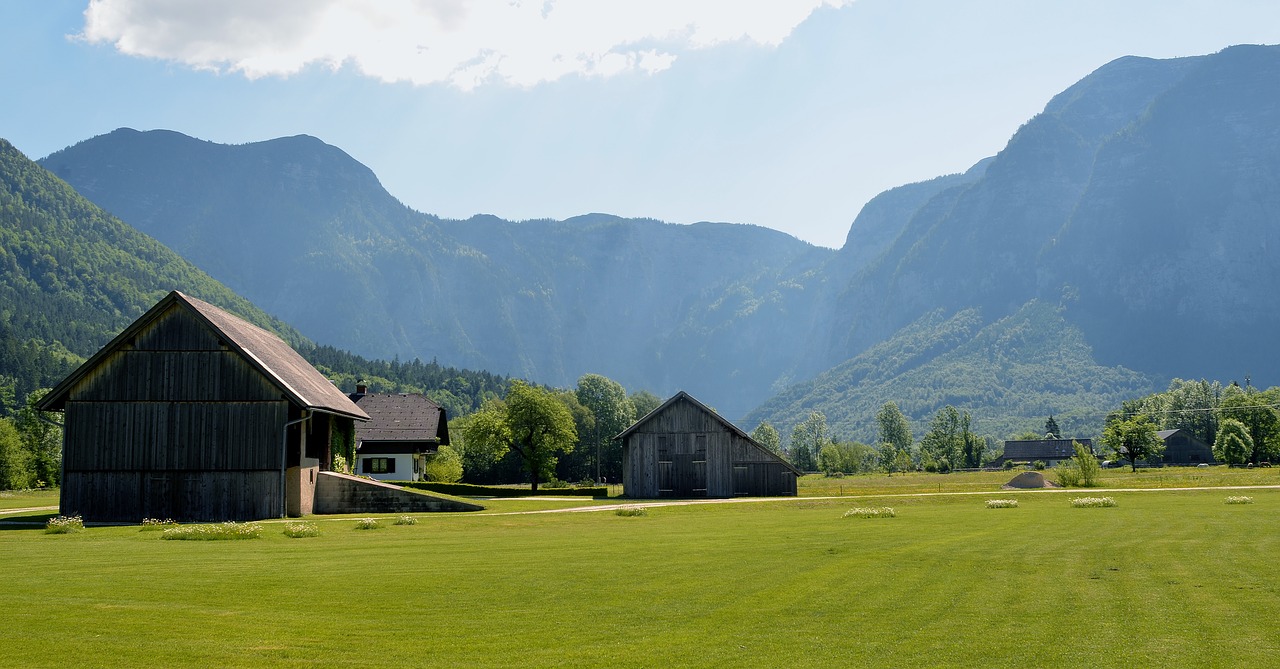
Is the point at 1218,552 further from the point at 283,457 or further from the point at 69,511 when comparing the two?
the point at 69,511

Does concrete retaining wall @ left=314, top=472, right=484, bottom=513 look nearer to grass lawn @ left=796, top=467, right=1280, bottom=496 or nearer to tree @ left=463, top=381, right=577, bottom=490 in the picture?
grass lawn @ left=796, top=467, right=1280, bottom=496

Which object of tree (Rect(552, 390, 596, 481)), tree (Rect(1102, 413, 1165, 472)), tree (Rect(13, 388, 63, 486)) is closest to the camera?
tree (Rect(13, 388, 63, 486))

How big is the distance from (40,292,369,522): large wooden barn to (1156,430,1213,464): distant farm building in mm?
144672

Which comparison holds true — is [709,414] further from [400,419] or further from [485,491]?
[400,419]

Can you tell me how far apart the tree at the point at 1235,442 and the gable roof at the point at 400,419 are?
302 feet

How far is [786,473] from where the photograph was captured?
66.6 m

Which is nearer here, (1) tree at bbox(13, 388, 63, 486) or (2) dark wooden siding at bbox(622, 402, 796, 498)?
(2) dark wooden siding at bbox(622, 402, 796, 498)

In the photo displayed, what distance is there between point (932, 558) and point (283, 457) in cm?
3105

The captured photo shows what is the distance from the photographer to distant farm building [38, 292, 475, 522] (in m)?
41.6

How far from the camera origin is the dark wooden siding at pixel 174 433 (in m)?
41.6

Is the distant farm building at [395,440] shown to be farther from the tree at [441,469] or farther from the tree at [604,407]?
the tree at [604,407]

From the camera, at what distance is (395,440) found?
3118 inches

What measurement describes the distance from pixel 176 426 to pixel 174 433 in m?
0.34

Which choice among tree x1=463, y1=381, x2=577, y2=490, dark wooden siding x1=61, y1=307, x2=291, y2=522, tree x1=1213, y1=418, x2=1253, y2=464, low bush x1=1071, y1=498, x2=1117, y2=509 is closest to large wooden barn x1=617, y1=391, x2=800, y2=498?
tree x1=463, y1=381, x2=577, y2=490
